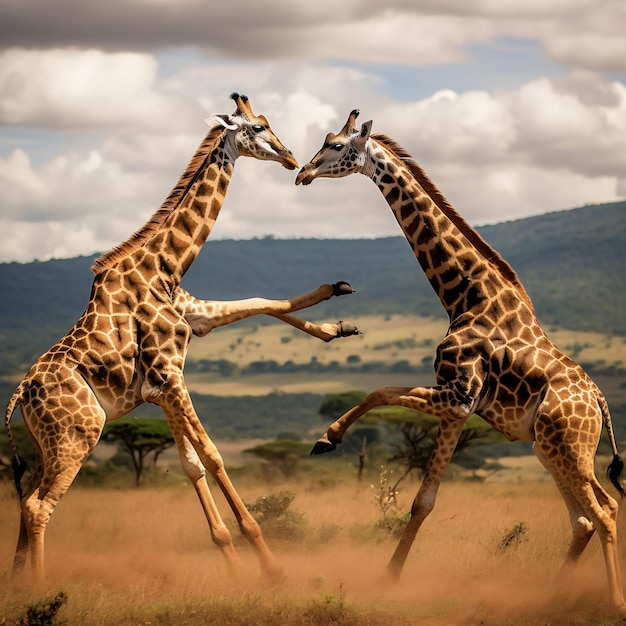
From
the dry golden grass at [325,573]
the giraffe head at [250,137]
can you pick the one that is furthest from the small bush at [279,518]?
the giraffe head at [250,137]

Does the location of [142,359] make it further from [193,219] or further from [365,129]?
[365,129]

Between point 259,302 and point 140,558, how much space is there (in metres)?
3.34

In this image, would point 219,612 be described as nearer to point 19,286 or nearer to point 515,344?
point 515,344

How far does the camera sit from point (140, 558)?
12500mm

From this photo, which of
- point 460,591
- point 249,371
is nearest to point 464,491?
point 460,591

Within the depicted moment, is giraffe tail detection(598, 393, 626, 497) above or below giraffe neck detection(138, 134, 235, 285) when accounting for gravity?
below

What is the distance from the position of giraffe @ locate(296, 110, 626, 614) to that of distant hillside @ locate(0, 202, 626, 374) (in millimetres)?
80183

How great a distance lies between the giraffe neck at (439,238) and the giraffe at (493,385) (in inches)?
0.4

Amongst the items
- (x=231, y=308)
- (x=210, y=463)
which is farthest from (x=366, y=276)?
(x=210, y=463)

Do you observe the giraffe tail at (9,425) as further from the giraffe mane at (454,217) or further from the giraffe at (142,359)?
the giraffe mane at (454,217)

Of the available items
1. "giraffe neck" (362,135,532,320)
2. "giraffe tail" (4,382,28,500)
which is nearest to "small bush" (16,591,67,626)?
"giraffe tail" (4,382,28,500)

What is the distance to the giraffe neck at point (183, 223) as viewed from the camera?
11.6m

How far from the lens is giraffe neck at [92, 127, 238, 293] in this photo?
11.6 m

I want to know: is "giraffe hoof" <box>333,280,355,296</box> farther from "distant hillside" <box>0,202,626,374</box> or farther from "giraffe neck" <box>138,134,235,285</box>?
"distant hillside" <box>0,202,626,374</box>
